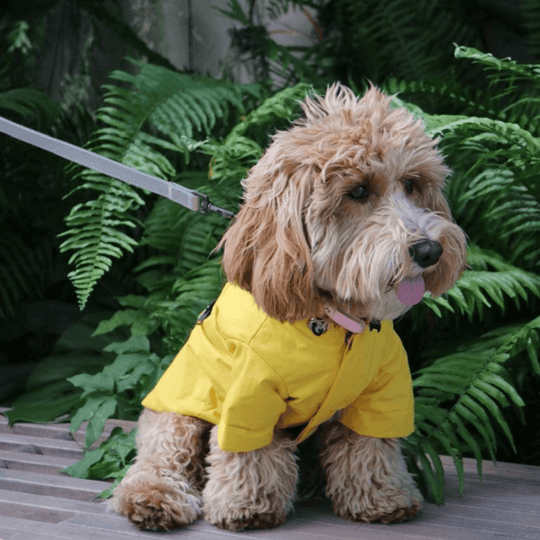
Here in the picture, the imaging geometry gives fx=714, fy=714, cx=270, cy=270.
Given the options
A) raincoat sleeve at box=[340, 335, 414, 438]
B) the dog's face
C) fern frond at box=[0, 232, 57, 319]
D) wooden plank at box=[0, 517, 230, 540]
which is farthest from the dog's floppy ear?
fern frond at box=[0, 232, 57, 319]

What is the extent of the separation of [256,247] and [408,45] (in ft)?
7.92

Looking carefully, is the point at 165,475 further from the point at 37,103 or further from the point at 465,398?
the point at 37,103

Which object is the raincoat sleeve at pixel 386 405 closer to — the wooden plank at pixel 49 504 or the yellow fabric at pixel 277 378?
the yellow fabric at pixel 277 378

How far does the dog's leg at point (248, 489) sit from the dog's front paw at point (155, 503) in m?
0.06

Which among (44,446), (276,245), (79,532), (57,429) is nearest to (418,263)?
(276,245)

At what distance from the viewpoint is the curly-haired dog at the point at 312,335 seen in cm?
168

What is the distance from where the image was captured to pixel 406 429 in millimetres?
1964

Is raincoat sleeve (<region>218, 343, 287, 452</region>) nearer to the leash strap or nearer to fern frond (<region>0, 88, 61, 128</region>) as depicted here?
the leash strap

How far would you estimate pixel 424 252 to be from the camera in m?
1.62

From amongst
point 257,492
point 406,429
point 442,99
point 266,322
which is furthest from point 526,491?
point 442,99

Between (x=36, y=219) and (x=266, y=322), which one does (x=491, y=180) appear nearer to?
(x=266, y=322)

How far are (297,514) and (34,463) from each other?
95 centimetres

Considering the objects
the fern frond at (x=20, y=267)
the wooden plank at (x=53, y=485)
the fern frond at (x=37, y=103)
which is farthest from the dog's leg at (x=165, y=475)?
the fern frond at (x=37, y=103)

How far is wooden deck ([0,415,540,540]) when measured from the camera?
5.99 feet
